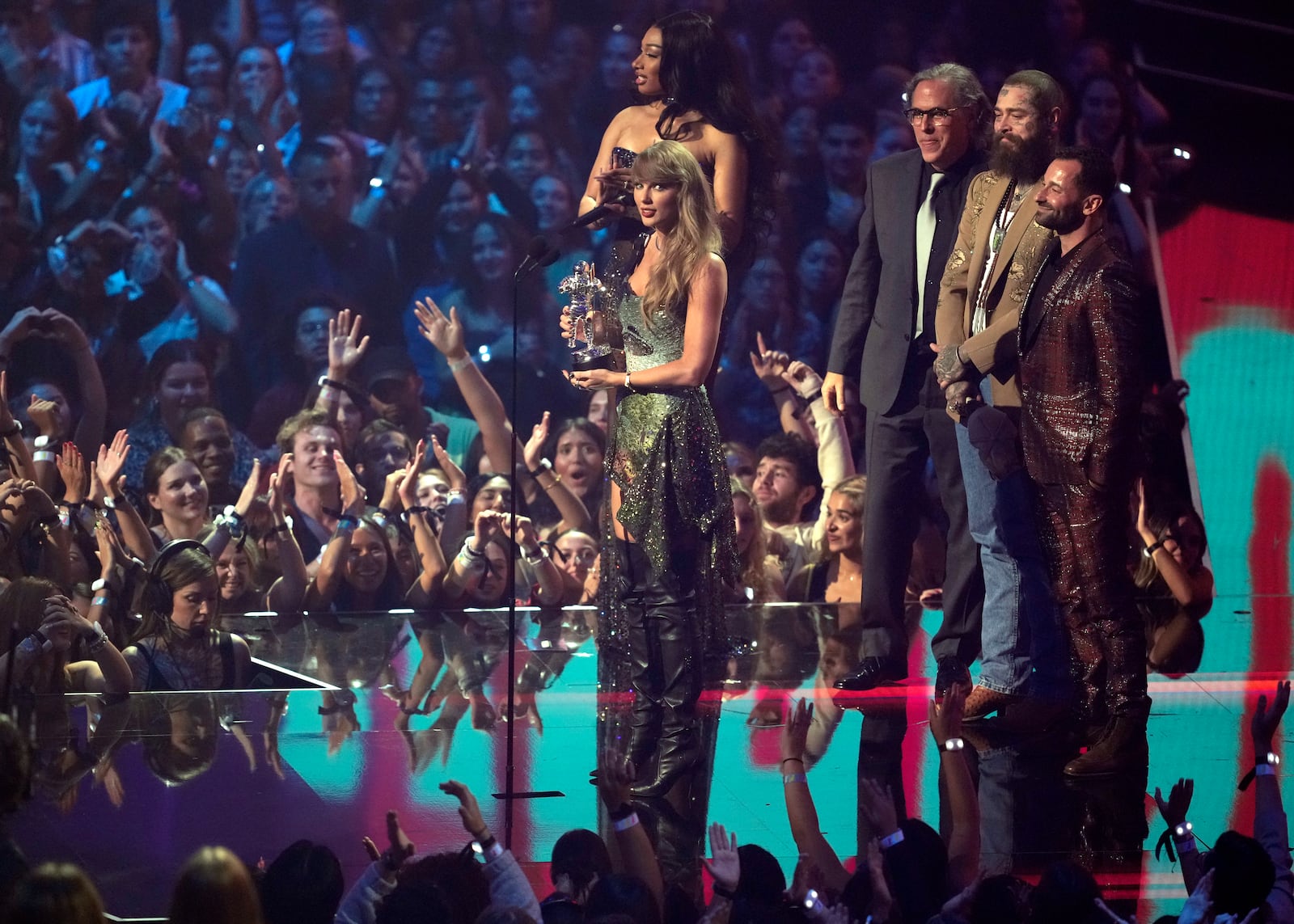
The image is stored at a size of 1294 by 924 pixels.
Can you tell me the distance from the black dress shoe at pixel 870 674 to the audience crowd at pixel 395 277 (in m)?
1.49

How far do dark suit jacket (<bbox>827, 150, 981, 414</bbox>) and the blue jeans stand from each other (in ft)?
2.00

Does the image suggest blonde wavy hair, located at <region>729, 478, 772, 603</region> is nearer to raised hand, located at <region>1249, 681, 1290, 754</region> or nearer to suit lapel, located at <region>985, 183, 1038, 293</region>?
suit lapel, located at <region>985, 183, 1038, 293</region>

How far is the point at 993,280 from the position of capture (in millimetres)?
4523

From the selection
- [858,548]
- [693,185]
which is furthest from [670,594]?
[858,548]

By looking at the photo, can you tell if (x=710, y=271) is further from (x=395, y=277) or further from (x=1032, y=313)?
(x=395, y=277)

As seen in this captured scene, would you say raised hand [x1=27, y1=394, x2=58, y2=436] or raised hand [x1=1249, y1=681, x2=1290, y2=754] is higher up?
raised hand [x1=27, y1=394, x2=58, y2=436]

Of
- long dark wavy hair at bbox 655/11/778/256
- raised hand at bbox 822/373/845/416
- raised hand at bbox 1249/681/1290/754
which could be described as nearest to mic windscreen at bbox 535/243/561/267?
long dark wavy hair at bbox 655/11/778/256

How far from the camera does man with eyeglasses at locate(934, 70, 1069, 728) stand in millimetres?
4359

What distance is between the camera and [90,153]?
7.07 m

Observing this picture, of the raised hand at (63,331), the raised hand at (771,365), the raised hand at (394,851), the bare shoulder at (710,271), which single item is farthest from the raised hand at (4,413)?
the raised hand at (394,851)

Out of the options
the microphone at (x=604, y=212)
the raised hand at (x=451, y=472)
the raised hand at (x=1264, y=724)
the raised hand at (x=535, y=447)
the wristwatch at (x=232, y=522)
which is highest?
the microphone at (x=604, y=212)

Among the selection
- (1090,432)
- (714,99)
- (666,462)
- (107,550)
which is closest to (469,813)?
(666,462)

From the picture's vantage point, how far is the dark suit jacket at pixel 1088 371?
419 centimetres

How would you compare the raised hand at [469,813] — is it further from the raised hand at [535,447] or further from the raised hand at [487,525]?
the raised hand at [535,447]
